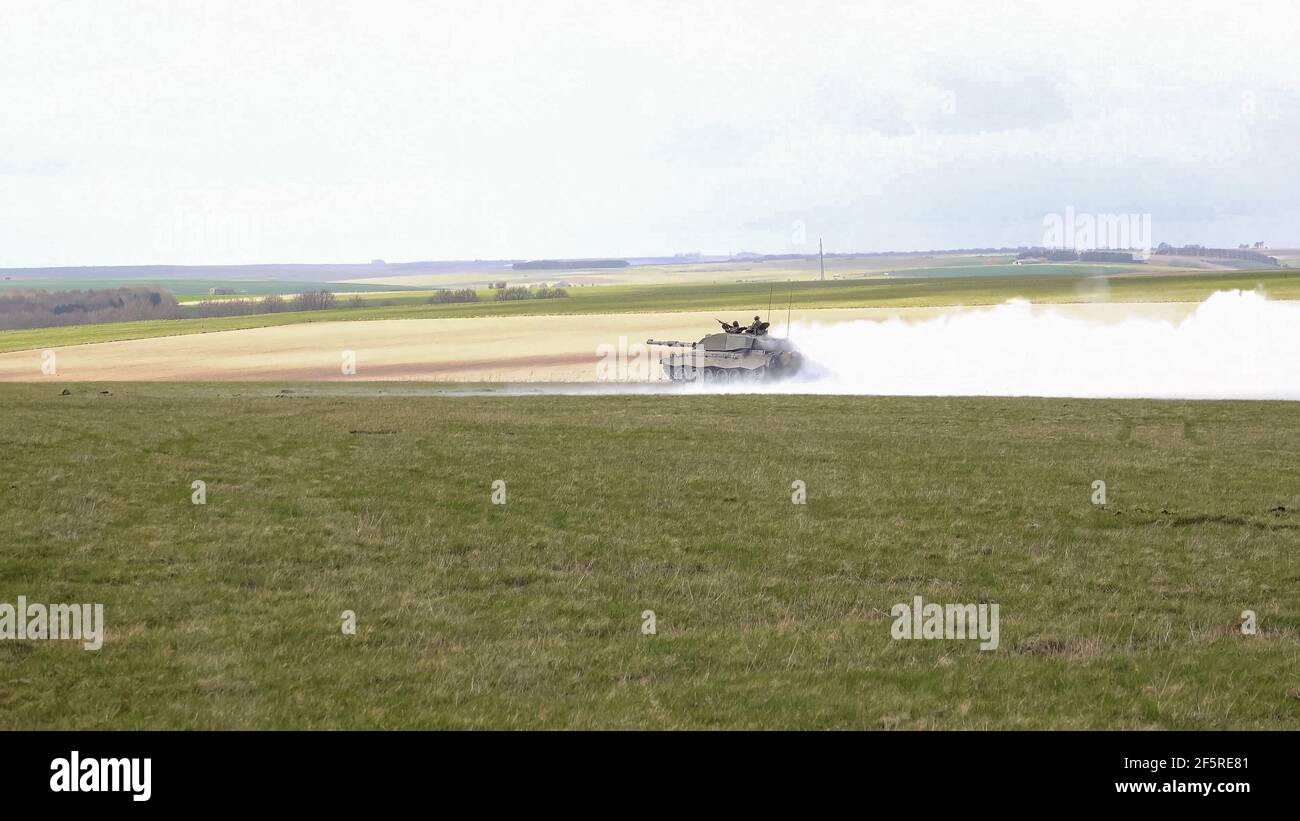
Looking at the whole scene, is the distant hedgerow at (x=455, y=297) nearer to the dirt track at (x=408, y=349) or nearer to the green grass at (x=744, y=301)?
Answer: the green grass at (x=744, y=301)

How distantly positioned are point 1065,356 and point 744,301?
102208 millimetres

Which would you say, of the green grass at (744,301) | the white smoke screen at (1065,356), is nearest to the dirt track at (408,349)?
the white smoke screen at (1065,356)

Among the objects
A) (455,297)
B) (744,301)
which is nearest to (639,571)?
(744,301)

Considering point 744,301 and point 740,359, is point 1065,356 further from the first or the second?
point 744,301

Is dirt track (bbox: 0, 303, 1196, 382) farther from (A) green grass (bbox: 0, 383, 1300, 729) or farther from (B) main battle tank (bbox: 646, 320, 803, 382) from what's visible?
(A) green grass (bbox: 0, 383, 1300, 729)

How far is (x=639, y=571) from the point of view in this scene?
819 inches

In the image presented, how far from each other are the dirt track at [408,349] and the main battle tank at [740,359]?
8.84m

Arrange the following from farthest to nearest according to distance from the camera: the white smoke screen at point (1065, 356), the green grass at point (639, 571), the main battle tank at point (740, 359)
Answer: the main battle tank at point (740, 359)
the white smoke screen at point (1065, 356)
the green grass at point (639, 571)

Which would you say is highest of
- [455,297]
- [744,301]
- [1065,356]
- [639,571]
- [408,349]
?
[455,297]

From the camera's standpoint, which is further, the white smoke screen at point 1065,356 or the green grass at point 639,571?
the white smoke screen at point 1065,356

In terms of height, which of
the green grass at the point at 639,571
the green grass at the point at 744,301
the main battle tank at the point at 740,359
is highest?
the green grass at the point at 744,301

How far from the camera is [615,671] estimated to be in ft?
49.4

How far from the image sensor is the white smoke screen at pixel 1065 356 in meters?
55.9
